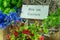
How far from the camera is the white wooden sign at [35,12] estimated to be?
1483 mm

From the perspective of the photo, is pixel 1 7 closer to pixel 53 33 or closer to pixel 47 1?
pixel 47 1

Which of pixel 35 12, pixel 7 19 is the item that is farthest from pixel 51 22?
pixel 7 19

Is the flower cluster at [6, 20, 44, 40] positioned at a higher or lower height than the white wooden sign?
lower

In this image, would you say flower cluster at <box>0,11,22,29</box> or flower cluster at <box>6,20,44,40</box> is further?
flower cluster at <box>0,11,22,29</box>

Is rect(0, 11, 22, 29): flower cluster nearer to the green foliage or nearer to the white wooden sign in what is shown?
the white wooden sign

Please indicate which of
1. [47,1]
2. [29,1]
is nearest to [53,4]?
[47,1]

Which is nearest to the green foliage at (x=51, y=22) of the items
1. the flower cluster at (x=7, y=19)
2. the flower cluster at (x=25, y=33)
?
the flower cluster at (x=25, y=33)

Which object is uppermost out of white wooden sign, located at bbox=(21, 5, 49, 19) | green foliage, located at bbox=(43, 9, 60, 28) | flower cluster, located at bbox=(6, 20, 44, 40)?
white wooden sign, located at bbox=(21, 5, 49, 19)

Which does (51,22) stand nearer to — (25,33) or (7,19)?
(25,33)

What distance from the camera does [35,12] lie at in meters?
1.50

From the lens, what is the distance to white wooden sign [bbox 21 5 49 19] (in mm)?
1483

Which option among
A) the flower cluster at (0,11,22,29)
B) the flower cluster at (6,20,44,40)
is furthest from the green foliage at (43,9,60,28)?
the flower cluster at (0,11,22,29)

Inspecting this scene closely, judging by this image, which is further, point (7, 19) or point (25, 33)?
point (7, 19)

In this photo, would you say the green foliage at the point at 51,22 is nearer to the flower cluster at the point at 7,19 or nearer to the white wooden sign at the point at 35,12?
the white wooden sign at the point at 35,12
